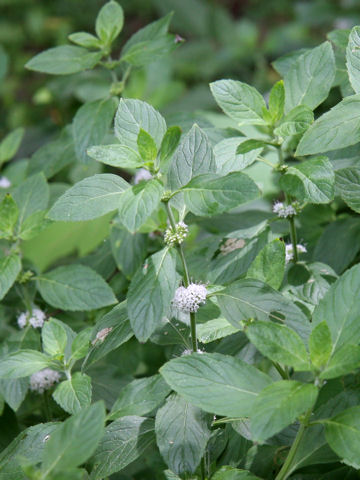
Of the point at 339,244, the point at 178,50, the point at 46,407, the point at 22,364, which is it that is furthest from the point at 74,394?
the point at 178,50

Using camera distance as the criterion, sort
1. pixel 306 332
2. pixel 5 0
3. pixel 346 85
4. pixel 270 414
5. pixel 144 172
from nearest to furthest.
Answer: pixel 270 414 → pixel 306 332 → pixel 346 85 → pixel 144 172 → pixel 5 0

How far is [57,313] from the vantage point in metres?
1.51

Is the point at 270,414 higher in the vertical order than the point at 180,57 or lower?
higher

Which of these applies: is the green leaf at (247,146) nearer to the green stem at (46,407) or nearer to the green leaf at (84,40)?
the green leaf at (84,40)

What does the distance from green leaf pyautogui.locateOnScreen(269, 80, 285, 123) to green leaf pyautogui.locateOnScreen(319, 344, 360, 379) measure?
1.67 ft

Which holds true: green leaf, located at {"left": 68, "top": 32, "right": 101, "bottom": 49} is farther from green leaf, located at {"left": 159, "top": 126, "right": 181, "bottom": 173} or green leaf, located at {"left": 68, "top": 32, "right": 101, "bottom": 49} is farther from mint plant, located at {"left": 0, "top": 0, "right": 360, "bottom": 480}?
green leaf, located at {"left": 159, "top": 126, "right": 181, "bottom": 173}

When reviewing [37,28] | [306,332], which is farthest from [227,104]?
[37,28]

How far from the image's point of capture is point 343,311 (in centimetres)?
86

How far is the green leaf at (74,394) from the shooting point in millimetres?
1005

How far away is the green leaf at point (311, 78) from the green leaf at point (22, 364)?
0.69 meters

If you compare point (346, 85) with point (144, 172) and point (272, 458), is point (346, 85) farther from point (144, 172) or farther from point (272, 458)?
point (272, 458)

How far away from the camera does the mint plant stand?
0.84 m

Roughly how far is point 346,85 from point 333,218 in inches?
12.6

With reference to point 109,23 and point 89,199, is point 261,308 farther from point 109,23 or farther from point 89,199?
point 109,23
